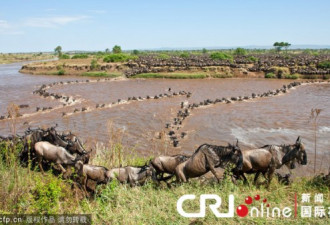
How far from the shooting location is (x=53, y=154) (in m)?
7.76

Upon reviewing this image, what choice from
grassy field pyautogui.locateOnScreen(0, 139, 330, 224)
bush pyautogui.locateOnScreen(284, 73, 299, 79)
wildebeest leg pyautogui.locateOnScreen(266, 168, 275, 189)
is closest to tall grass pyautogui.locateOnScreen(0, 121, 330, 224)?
grassy field pyautogui.locateOnScreen(0, 139, 330, 224)

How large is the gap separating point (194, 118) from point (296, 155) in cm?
1002

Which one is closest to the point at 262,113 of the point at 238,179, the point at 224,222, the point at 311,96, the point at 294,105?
the point at 294,105

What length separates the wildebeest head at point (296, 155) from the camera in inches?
271

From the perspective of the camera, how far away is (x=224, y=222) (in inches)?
211

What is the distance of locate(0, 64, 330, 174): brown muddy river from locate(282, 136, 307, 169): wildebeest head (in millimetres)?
1794

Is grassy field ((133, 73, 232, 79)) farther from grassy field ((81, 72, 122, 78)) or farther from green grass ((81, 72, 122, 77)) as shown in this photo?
green grass ((81, 72, 122, 77))

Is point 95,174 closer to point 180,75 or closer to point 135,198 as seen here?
point 135,198

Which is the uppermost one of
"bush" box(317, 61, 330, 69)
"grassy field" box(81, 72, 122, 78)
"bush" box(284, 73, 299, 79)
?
"bush" box(317, 61, 330, 69)

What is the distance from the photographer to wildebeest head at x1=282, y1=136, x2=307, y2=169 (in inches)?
271

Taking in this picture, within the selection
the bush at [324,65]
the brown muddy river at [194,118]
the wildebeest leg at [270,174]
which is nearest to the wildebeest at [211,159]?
the wildebeest leg at [270,174]

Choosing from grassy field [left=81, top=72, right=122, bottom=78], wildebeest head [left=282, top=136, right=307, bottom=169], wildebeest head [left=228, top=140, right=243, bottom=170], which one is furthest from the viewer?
grassy field [left=81, top=72, right=122, bottom=78]

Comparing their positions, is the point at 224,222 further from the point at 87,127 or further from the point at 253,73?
the point at 253,73

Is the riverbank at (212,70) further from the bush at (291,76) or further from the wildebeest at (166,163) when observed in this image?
the wildebeest at (166,163)
